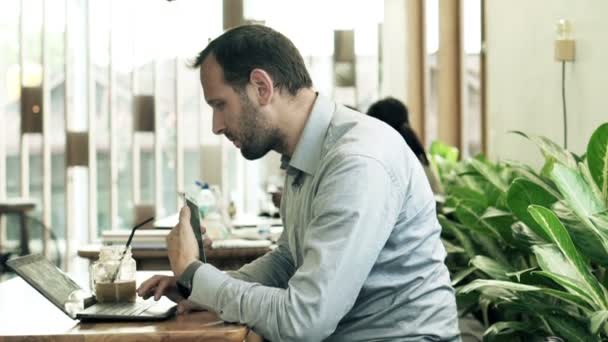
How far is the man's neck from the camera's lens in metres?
2.21

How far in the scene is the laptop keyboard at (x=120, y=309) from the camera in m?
2.01

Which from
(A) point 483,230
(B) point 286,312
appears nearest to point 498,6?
(A) point 483,230

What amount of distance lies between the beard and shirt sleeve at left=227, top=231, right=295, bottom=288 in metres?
0.34

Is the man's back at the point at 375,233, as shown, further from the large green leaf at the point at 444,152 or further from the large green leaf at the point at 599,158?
the large green leaf at the point at 444,152

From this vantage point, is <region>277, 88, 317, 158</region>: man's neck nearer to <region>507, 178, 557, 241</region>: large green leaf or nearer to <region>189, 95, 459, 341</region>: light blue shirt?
<region>189, 95, 459, 341</region>: light blue shirt

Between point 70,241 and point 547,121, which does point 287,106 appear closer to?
point 547,121

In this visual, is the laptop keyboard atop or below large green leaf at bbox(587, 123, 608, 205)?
below

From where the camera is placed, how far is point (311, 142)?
2.18 metres

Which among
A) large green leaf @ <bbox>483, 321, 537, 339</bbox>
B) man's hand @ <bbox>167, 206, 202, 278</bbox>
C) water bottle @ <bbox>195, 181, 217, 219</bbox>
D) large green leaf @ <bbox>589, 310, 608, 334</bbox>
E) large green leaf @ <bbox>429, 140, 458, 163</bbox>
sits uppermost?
man's hand @ <bbox>167, 206, 202, 278</bbox>

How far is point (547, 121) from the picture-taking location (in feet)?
14.6

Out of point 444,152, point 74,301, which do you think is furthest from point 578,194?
point 444,152

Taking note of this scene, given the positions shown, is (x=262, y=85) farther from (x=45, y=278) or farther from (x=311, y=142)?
(x=45, y=278)

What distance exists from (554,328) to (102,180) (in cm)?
544

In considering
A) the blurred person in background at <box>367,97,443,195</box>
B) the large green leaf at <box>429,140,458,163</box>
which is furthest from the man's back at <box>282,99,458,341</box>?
the large green leaf at <box>429,140,458,163</box>
